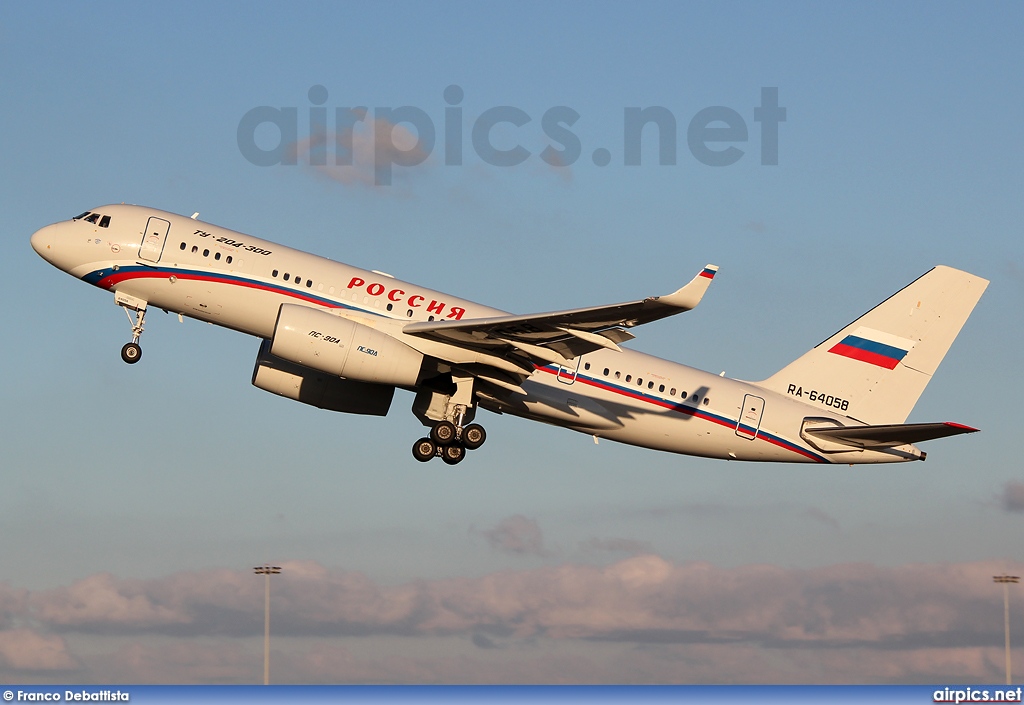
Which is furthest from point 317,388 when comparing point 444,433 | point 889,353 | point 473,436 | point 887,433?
point 889,353

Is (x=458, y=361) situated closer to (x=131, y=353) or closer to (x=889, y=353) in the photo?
(x=131, y=353)

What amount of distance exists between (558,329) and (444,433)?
5.71m

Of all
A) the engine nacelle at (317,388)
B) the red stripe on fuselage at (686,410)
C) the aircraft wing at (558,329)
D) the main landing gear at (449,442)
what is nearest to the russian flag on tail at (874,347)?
the red stripe on fuselage at (686,410)

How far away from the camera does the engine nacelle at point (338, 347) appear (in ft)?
116

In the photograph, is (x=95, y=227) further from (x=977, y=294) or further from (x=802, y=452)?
(x=977, y=294)

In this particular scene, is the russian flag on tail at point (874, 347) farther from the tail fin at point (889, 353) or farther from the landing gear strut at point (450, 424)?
the landing gear strut at point (450, 424)

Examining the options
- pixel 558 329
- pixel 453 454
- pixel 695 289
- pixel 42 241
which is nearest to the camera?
pixel 695 289

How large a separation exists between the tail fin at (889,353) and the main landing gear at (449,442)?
950 cm

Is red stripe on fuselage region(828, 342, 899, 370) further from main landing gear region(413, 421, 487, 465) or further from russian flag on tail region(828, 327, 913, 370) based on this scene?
main landing gear region(413, 421, 487, 465)

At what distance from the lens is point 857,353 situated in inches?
1699

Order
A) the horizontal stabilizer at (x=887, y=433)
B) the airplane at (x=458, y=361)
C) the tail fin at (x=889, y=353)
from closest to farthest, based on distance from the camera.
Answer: the airplane at (x=458, y=361) < the horizontal stabilizer at (x=887, y=433) < the tail fin at (x=889, y=353)

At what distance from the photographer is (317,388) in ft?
134

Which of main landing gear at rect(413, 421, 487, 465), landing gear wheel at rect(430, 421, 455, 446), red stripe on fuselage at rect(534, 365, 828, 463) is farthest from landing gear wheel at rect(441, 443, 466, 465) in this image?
red stripe on fuselage at rect(534, 365, 828, 463)

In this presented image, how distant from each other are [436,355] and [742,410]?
9509 mm
